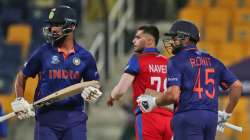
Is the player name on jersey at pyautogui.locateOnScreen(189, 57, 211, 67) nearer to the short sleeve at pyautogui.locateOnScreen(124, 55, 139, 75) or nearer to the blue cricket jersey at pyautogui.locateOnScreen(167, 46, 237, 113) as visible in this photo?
the blue cricket jersey at pyautogui.locateOnScreen(167, 46, 237, 113)

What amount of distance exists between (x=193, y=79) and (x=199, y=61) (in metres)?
0.19

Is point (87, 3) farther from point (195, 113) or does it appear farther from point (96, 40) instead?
point (195, 113)

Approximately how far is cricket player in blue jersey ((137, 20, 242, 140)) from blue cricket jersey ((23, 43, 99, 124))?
2.21ft

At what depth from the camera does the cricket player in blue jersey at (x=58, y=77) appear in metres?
8.52

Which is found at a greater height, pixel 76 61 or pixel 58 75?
pixel 76 61

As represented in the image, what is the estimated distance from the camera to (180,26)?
830 cm

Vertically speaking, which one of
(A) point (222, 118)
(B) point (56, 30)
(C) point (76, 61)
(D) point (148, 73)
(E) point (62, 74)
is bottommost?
(A) point (222, 118)

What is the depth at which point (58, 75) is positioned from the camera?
8.52 metres

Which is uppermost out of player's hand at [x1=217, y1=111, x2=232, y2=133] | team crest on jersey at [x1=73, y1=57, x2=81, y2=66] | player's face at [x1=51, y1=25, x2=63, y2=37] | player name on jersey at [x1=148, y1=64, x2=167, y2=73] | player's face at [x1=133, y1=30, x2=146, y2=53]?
player's face at [x1=51, y1=25, x2=63, y2=37]

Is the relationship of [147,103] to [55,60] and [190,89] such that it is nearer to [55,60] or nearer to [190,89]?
[190,89]

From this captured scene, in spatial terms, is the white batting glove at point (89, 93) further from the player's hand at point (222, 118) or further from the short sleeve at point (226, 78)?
the player's hand at point (222, 118)

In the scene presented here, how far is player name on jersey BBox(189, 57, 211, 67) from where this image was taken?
8.08 meters

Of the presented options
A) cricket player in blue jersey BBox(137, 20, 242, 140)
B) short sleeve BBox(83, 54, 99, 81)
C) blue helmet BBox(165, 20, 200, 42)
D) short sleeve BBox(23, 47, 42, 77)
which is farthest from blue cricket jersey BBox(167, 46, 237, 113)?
short sleeve BBox(23, 47, 42, 77)

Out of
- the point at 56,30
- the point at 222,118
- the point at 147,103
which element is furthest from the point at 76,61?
the point at 222,118
